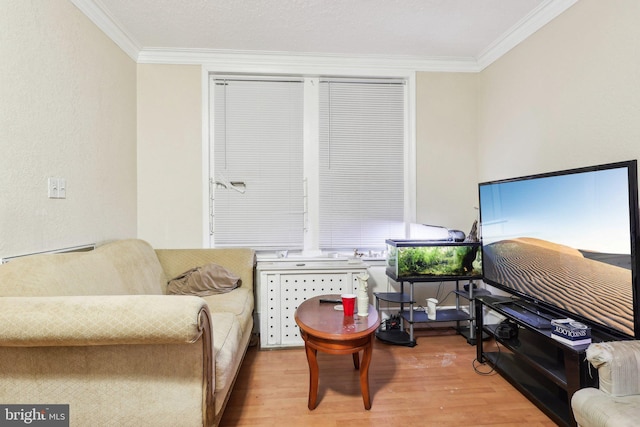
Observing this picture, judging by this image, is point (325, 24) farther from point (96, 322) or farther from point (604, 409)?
point (604, 409)

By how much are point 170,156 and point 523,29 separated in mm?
3260

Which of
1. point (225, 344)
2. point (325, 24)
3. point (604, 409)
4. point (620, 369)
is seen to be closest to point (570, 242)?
point (620, 369)

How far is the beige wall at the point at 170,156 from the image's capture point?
2896mm

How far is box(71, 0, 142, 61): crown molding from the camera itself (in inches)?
83.6

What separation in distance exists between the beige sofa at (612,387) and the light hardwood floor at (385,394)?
552mm

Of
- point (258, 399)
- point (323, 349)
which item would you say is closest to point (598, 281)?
point (323, 349)

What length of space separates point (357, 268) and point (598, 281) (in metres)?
1.59

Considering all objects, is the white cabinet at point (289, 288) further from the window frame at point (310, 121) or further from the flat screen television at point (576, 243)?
the flat screen television at point (576, 243)

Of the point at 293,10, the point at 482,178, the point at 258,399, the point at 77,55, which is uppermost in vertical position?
the point at 293,10

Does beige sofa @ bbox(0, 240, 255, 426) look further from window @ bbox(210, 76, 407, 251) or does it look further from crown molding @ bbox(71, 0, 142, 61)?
crown molding @ bbox(71, 0, 142, 61)

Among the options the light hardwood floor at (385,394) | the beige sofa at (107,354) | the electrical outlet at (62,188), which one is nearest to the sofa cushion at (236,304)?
the light hardwood floor at (385,394)

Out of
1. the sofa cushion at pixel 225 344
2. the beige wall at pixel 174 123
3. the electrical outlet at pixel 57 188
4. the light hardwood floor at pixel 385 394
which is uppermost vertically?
the beige wall at pixel 174 123

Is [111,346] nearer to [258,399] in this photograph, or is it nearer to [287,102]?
[258,399]

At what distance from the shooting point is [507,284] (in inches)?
89.9
